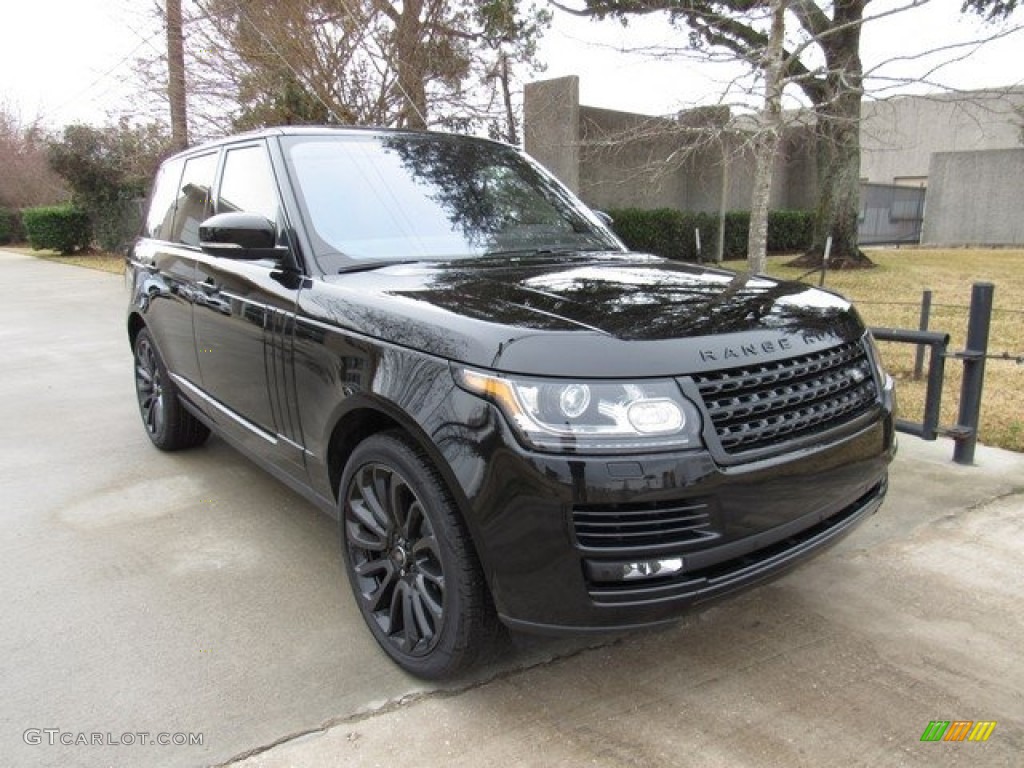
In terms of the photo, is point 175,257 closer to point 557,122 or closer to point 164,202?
point 164,202

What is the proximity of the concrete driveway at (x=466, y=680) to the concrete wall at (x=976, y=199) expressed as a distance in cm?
2217

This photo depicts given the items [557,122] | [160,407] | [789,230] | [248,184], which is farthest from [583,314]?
[789,230]

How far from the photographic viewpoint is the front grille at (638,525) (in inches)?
81.7

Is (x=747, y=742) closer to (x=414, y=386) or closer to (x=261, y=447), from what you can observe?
(x=414, y=386)

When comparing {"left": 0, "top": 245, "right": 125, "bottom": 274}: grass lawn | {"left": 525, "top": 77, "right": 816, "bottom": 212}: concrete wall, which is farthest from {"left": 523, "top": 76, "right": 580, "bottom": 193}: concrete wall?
{"left": 0, "top": 245, "right": 125, "bottom": 274}: grass lawn

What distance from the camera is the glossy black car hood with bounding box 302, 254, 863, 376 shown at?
6.98ft

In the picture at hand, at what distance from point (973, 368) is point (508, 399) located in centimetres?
350

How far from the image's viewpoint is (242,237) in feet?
9.66

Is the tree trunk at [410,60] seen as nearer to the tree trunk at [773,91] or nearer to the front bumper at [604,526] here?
the tree trunk at [773,91]

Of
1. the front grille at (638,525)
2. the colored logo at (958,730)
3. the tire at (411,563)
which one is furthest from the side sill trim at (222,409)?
the colored logo at (958,730)

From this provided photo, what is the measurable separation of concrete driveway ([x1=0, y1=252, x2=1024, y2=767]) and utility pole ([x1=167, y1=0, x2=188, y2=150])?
33.4ft

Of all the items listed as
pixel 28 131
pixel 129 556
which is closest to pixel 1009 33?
pixel 129 556

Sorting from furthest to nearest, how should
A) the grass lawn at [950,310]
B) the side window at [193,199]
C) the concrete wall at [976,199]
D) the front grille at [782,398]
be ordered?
the concrete wall at [976,199] < the grass lawn at [950,310] < the side window at [193,199] < the front grille at [782,398]

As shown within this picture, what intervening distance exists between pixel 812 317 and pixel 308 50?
9.94 m
